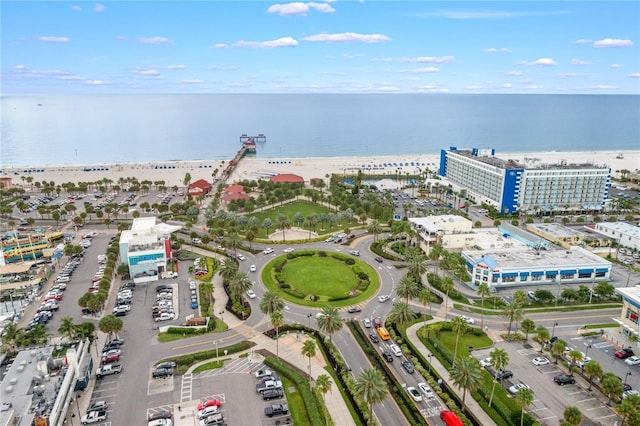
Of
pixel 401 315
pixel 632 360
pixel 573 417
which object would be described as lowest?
pixel 632 360

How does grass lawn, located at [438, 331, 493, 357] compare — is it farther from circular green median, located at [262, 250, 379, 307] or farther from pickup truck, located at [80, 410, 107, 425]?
pickup truck, located at [80, 410, 107, 425]

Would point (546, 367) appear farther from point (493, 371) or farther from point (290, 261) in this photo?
point (290, 261)

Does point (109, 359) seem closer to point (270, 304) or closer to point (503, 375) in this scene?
point (270, 304)

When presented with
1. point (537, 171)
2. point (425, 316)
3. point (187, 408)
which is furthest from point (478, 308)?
point (537, 171)

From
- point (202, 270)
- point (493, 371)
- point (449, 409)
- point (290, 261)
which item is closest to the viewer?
point (449, 409)

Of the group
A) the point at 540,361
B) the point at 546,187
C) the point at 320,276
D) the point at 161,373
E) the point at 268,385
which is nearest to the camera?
the point at 268,385

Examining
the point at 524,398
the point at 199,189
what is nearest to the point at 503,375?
the point at 524,398

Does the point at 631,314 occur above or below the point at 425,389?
above
